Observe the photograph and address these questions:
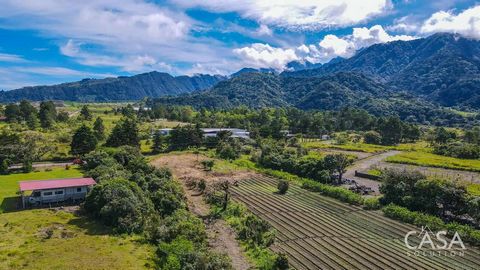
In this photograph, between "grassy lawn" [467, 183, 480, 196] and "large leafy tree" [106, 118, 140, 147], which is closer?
"grassy lawn" [467, 183, 480, 196]

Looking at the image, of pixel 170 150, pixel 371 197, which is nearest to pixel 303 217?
pixel 371 197

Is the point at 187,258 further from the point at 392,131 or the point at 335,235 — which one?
the point at 392,131

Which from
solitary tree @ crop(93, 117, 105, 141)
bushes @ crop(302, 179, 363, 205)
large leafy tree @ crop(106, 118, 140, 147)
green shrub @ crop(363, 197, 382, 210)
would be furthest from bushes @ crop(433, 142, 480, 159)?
solitary tree @ crop(93, 117, 105, 141)

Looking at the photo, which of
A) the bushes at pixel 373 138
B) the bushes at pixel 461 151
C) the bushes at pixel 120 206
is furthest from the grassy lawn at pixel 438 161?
the bushes at pixel 120 206

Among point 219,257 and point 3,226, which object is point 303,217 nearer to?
point 219,257

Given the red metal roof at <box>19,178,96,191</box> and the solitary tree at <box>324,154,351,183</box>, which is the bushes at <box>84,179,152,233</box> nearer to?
the red metal roof at <box>19,178,96,191</box>

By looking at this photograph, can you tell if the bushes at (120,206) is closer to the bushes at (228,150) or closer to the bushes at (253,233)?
the bushes at (253,233)
